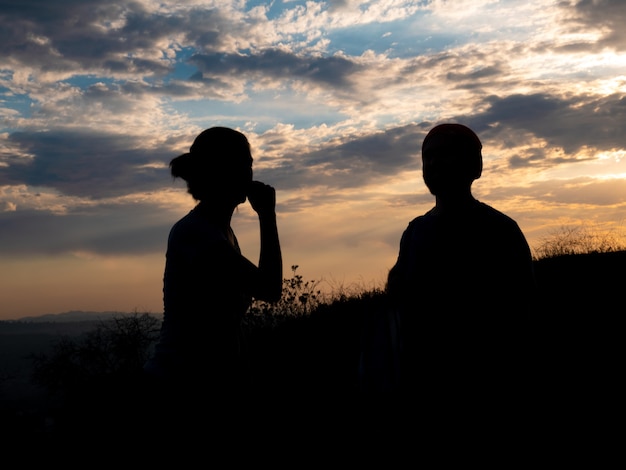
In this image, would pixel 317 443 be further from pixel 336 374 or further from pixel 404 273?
pixel 404 273

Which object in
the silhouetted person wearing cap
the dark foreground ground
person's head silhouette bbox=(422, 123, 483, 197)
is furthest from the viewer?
the dark foreground ground

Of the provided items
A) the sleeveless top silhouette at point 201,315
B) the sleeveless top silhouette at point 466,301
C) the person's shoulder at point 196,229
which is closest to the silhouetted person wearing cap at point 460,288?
the sleeveless top silhouette at point 466,301

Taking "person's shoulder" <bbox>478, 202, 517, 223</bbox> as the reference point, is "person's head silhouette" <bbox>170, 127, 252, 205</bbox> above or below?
above

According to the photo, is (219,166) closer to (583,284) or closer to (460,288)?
(460,288)

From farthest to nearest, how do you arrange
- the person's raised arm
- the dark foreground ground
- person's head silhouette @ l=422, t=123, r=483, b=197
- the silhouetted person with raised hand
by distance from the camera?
the dark foreground ground < person's head silhouette @ l=422, t=123, r=483, b=197 < the person's raised arm < the silhouetted person with raised hand

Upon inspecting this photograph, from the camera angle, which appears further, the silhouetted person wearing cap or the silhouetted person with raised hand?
the silhouetted person wearing cap

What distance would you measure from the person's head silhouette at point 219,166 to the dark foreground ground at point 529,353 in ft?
3.32

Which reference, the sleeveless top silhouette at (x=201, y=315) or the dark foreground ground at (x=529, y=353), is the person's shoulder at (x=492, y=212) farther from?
the sleeveless top silhouette at (x=201, y=315)

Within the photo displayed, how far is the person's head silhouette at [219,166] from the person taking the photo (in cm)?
288

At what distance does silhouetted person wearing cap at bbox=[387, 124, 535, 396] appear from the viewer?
3012 millimetres

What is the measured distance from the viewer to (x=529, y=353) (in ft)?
9.86

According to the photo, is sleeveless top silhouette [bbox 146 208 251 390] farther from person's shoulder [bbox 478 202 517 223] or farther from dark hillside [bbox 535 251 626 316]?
dark hillside [bbox 535 251 626 316]

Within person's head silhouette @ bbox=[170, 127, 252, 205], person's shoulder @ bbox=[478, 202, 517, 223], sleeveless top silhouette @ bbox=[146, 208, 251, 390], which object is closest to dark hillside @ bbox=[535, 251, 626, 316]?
person's shoulder @ bbox=[478, 202, 517, 223]

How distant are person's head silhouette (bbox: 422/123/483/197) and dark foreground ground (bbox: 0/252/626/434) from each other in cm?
82
